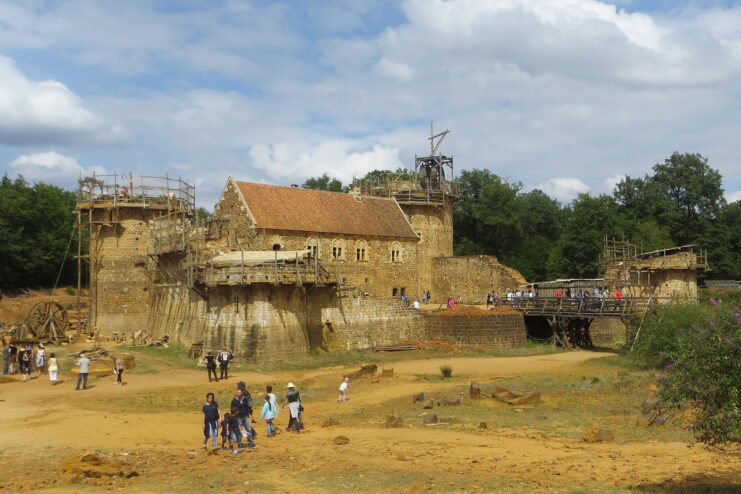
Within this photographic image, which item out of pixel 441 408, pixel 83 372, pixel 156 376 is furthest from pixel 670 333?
pixel 83 372

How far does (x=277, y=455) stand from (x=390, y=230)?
31.4 m

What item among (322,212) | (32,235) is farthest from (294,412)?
(32,235)

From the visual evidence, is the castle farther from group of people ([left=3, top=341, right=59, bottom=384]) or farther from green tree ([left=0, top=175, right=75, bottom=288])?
green tree ([left=0, top=175, right=75, bottom=288])

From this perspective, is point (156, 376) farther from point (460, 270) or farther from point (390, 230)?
point (460, 270)

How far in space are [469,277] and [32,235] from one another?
1356 inches

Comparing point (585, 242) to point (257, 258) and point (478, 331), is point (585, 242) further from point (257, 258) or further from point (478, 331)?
point (257, 258)

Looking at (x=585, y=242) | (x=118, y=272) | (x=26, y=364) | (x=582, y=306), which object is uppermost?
(x=585, y=242)

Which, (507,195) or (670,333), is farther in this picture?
(507,195)

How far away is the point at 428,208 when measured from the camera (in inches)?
2051

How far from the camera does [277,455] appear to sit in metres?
17.0

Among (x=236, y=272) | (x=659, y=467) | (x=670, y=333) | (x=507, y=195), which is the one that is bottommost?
(x=659, y=467)

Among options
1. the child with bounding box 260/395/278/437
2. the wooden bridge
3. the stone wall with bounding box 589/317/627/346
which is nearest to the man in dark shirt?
the child with bounding box 260/395/278/437

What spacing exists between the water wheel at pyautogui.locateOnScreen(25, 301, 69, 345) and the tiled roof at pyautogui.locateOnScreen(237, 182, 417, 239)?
11.9 meters

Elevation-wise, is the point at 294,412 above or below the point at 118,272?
below
